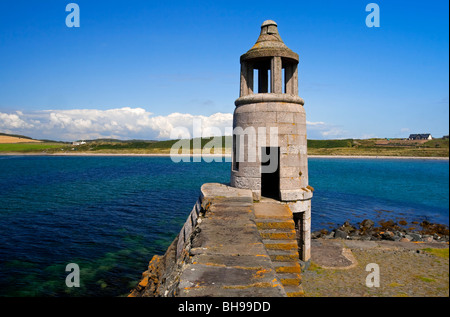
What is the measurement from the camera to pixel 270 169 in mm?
12461

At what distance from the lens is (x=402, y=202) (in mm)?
37656

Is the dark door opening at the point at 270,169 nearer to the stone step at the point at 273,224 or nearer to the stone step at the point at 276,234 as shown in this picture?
the stone step at the point at 273,224

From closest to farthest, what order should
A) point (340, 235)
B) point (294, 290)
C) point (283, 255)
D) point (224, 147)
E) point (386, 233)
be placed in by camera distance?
1. point (294, 290)
2. point (283, 255)
3. point (340, 235)
4. point (386, 233)
5. point (224, 147)

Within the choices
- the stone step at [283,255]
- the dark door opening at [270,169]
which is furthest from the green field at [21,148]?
the stone step at [283,255]

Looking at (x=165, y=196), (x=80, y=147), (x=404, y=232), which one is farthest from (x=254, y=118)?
(x=80, y=147)

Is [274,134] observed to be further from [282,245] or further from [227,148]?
[227,148]

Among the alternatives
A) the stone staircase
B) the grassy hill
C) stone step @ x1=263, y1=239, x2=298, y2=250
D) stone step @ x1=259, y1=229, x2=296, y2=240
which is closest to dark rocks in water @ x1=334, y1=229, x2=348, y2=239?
the stone staircase

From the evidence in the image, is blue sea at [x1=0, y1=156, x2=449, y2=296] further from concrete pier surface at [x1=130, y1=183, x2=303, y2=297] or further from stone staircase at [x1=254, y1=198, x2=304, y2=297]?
stone staircase at [x1=254, y1=198, x2=304, y2=297]

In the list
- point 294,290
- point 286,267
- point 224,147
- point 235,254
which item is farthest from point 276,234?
point 224,147

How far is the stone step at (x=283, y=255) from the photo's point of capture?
8211mm

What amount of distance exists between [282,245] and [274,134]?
4408mm

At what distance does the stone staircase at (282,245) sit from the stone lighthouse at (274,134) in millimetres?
2020

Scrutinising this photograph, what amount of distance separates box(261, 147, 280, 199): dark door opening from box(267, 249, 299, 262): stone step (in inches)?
153
